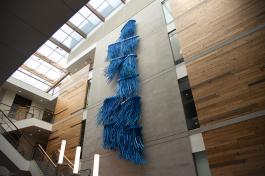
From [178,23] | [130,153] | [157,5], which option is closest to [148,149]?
[130,153]

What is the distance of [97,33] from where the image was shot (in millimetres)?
13328

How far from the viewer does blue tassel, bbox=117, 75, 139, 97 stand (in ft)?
27.1

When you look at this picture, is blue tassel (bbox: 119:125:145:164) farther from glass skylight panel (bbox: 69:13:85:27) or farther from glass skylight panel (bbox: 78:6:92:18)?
glass skylight panel (bbox: 69:13:85:27)

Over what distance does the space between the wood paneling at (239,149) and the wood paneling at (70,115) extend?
6060mm

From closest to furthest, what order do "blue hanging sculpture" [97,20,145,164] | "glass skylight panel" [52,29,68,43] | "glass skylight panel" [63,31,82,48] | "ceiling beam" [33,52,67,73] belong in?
"blue hanging sculpture" [97,20,145,164] → "glass skylight panel" [52,29,68,43] → "glass skylight panel" [63,31,82,48] → "ceiling beam" [33,52,67,73]

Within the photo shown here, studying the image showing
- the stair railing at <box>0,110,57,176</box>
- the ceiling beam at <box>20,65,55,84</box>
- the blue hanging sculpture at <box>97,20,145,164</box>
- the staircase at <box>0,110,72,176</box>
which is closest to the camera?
the blue hanging sculpture at <box>97,20,145,164</box>

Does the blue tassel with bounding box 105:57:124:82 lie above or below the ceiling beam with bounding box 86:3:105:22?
below

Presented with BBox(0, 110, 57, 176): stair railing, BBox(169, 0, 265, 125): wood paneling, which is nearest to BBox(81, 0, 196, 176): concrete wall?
BBox(169, 0, 265, 125): wood paneling

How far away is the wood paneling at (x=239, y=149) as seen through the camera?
15.9 ft

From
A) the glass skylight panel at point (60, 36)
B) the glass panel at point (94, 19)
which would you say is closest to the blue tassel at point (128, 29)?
the glass panel at point (94, 19)

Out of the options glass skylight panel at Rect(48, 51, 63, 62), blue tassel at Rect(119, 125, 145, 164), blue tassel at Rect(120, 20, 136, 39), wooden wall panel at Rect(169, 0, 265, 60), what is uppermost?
glass skylight panel at Rect(48, 51, 63, 62)

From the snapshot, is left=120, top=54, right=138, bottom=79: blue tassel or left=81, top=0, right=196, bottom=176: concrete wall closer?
left=81, top=0, right=196, bottom=176: concrete wall

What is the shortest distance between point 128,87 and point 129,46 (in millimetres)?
2089

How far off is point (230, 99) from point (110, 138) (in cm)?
411
